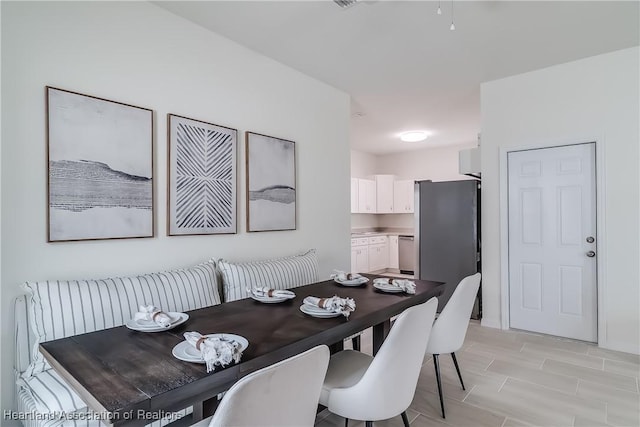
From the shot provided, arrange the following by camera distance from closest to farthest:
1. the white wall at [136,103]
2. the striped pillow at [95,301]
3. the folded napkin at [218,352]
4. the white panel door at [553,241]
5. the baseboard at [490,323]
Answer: the folded napkin at [218,352]
the striped pillow at [95,301]
the white wall at [136,103]
the white panel door at [553,241]
the baseboard at [490,323]

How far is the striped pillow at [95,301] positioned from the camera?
5.64ft

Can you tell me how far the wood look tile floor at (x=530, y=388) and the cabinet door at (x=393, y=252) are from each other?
422cm

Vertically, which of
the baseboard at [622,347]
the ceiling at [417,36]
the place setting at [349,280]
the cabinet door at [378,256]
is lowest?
the baseboard at [622,347]

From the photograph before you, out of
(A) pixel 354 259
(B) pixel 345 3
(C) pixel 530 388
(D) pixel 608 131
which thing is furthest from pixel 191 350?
(A) pixel 354 259

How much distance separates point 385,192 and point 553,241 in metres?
4.45

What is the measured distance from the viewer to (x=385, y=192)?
313 inches

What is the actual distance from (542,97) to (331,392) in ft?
12.2

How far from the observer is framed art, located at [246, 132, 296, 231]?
315cm

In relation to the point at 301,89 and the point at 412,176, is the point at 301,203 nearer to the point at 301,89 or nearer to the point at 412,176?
the point at 301,89

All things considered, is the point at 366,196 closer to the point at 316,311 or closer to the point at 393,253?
the point at 393,253

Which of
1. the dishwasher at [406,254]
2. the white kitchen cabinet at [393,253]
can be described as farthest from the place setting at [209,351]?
the white kitchen cabinet at [393,253]

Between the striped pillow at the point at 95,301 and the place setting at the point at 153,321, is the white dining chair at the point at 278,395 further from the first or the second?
the striped pillow at the point at 95,301

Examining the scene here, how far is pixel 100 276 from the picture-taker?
7.18 ft

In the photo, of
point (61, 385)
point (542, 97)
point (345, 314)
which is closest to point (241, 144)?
point (345, 314)
